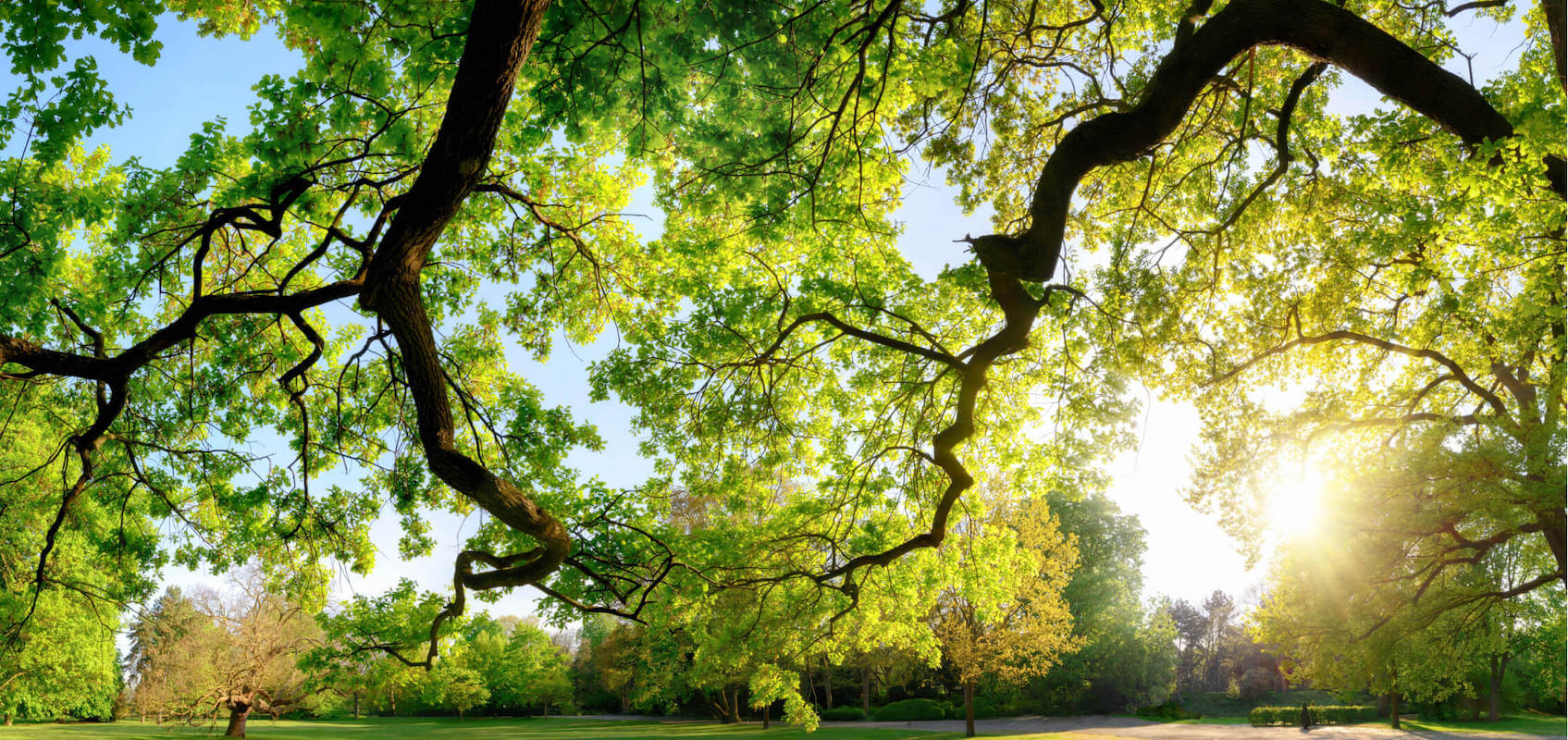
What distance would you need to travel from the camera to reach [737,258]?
33.5 ft

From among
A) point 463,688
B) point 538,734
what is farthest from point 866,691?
point 463,688

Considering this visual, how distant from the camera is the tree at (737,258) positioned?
18.9ft

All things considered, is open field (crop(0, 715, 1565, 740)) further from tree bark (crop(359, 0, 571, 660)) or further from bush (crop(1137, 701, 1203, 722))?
tree bark (crop(359, 0, 571, 660))

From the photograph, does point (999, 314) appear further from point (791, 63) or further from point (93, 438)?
point (93, 438)

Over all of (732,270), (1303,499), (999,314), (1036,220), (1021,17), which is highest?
(1021,17)

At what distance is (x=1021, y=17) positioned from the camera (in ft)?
28.2

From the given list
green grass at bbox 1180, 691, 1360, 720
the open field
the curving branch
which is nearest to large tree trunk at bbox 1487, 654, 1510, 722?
the open field

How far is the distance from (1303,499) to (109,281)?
804 inches

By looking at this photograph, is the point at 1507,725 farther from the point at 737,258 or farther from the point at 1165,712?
the point at 737,258

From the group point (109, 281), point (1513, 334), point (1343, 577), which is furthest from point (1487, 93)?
point (109, 281)

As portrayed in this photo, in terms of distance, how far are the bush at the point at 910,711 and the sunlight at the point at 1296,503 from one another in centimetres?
1956

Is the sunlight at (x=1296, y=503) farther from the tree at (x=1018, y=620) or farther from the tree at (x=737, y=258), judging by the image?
the tree at (x=1018, y=620)

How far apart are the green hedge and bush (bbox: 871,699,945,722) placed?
12.7 metres

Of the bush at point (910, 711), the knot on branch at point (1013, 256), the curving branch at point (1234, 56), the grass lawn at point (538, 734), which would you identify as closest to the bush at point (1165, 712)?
the bush at point (910, 711)
